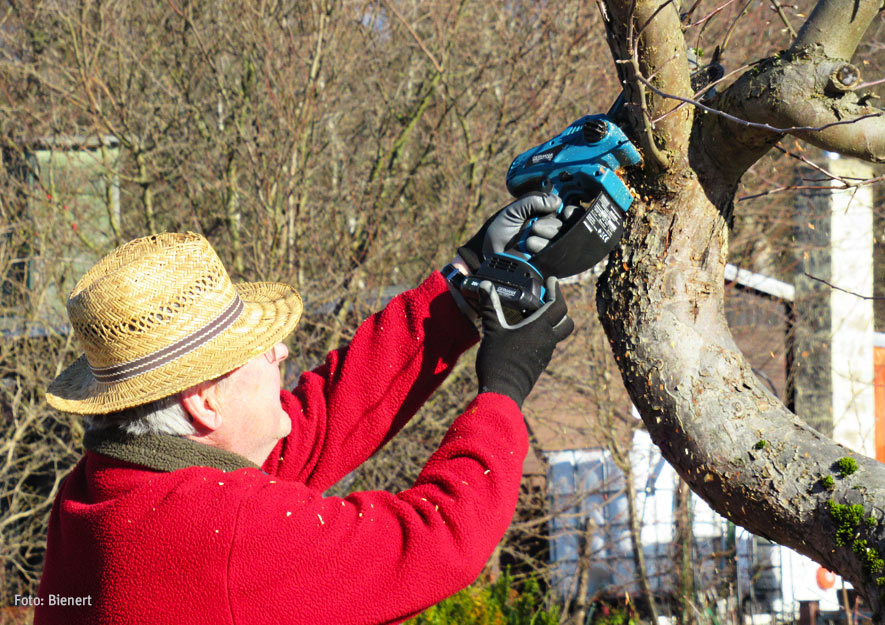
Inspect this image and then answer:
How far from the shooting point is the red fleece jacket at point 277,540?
158cm

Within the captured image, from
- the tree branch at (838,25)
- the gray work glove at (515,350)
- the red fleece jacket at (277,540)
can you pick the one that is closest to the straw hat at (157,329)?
the red fleece jacket at (277,540)

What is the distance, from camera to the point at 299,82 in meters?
6.24

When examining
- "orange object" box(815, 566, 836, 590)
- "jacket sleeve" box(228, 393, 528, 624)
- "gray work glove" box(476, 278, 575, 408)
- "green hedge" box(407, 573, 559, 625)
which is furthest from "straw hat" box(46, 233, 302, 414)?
"orange object" box(815, 566, 836, 590)

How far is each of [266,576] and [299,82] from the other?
5266mm

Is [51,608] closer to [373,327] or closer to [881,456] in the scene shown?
[373,327]

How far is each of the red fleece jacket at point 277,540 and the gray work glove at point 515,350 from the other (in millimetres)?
59

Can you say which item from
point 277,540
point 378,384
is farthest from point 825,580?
point 277,540

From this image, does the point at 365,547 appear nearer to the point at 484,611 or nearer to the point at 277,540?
the point at 277,540

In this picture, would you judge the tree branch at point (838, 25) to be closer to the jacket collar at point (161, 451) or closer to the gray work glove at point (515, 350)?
the gray work glove at point (515, 350)

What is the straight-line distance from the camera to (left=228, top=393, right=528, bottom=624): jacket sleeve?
5.19ft

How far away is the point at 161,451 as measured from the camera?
178 centimetres

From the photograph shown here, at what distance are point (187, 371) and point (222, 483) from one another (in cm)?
28

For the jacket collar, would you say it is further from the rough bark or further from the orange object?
the orange object

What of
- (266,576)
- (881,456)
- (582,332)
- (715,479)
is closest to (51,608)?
(266,576)
